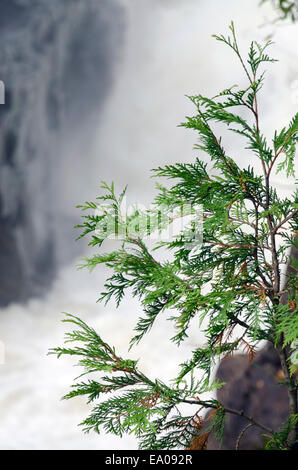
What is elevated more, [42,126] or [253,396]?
[42,126]

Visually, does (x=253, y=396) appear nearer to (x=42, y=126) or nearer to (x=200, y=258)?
(x=200, y=258)

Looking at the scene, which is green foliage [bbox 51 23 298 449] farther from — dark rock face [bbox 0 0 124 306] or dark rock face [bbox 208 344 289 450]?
dark rock face [bbox 0 0 124 306]

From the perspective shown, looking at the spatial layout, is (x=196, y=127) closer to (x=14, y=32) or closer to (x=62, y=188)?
(x=62, y=188)

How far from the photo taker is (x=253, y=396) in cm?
261

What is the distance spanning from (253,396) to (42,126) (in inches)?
121

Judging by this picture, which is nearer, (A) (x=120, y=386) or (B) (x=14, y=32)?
(A) (x=120, y=386)

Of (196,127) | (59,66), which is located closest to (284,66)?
(59,66)

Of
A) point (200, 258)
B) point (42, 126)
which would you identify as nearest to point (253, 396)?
point (200, 258)

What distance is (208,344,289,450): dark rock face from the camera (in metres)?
2.53

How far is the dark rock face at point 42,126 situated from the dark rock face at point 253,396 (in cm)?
212

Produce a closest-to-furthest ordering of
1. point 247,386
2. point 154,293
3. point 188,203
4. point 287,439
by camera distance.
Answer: point 154,293 → point 188,203 → point 287,439 → point 247,386

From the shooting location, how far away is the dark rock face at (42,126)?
13.2 ft
